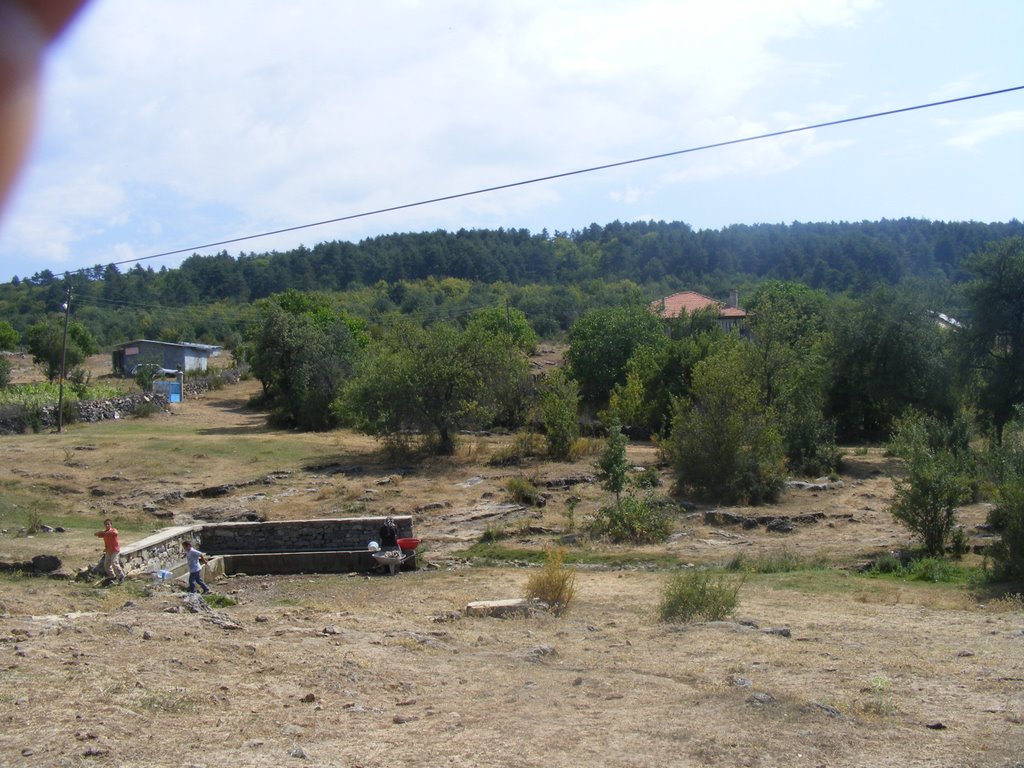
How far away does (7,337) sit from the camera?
71.1m

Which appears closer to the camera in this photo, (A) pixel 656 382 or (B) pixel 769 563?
(B) pixel 769 563

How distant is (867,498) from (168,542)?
19.6m

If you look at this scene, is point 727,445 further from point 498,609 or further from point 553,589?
point 498,609

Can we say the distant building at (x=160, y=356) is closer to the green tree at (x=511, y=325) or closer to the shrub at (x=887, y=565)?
the green tree at (x=511, y=325)

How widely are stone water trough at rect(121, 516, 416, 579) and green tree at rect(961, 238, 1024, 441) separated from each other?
82.9ft

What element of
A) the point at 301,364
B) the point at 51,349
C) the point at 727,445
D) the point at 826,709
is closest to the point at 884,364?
the point at 727,445

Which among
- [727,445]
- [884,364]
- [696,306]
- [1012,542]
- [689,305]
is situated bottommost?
[1012,542]

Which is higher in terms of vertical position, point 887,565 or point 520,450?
point 520,450

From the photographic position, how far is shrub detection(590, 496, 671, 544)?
22719 millimetres

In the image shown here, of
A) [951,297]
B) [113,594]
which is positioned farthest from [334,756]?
[951,297]

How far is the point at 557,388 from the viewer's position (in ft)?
121

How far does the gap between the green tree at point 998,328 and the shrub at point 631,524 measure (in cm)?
1876

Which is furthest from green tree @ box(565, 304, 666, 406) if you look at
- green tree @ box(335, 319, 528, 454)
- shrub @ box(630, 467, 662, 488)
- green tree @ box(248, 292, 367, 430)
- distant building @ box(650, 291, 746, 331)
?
shrub @ box(630, 467, 662, 488)

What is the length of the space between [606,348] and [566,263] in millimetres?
100444
